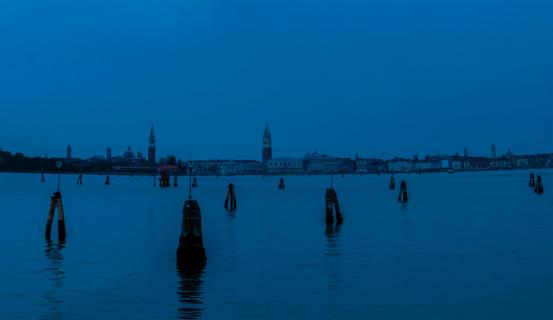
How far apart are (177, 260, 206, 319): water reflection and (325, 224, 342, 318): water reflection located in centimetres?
299

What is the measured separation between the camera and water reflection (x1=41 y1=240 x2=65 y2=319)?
14.9 m

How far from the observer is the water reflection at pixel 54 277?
587 inches

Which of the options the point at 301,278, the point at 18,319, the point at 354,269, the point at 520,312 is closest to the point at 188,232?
the point at 301,278

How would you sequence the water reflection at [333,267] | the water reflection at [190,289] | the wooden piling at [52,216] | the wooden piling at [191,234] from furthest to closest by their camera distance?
1. the wooden piling at [52,216]
2. the wooden piling at [191,234]
3. the water reflection at [333,267]
4. the water reflection at [190,289]

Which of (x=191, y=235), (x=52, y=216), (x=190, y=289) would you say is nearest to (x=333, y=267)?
(x=191, y=235)

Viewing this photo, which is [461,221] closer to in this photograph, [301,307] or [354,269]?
[354,269]

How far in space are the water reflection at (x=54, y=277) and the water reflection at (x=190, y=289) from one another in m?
2.69

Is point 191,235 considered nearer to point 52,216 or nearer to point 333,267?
point 333,267

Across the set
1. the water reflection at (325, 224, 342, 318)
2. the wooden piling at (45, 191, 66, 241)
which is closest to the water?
the water reflection at (325, 224, 342, 318)

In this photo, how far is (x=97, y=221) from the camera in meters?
44.3

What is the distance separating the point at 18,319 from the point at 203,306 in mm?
3901

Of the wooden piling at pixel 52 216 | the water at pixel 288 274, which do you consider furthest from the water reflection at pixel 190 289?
the wooden piling at pixel 52 216

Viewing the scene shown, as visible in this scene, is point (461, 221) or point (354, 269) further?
point (461, 221)

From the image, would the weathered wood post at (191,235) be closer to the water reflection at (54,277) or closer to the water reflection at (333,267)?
the water reflection at (54,277)
